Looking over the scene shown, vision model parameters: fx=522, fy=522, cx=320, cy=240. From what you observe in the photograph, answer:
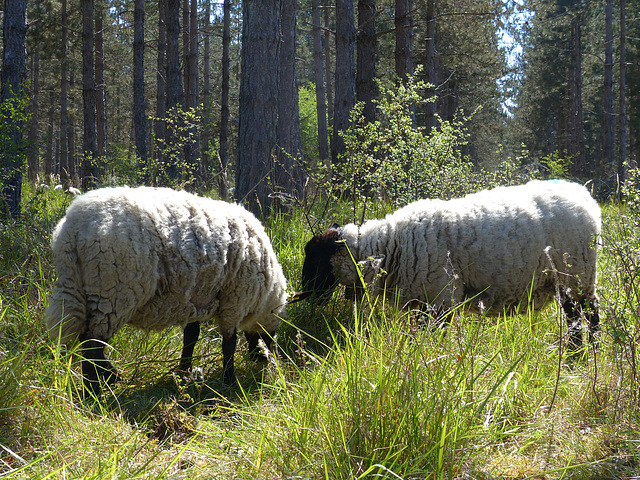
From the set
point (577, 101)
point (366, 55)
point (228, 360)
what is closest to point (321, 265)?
point (228, 360)

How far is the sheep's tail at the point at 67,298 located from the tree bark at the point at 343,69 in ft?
26.0

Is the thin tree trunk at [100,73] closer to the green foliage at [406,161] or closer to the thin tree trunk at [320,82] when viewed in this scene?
the thin tree trunk at [320,82]

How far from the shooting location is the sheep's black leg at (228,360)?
415 centimetres

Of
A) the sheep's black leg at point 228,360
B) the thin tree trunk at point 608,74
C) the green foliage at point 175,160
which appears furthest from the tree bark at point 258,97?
the thin tree trunk at point 608,74

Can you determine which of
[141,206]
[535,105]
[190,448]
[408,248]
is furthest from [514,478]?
[535,105]

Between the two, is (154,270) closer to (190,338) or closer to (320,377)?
(190,338)

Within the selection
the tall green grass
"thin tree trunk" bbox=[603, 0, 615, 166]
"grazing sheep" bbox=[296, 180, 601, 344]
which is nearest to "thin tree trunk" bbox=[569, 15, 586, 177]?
"thin tree trunk" bbox=[603, 0, 615, 166]

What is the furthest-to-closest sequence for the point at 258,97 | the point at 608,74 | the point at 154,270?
the point at 608,74, the point at 258,97, the point at 154,270

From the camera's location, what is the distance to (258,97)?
695 centimetres

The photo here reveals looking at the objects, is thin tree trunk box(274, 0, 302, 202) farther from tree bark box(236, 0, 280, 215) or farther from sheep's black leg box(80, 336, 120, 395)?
sheep's black leg box(80, 336, 120, 395)

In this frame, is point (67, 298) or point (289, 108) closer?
point (67, 298)

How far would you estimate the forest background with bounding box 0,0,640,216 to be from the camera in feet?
23.0

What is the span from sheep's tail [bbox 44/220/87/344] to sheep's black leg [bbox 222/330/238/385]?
1.11 m

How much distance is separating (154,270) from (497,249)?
2.87 meters
